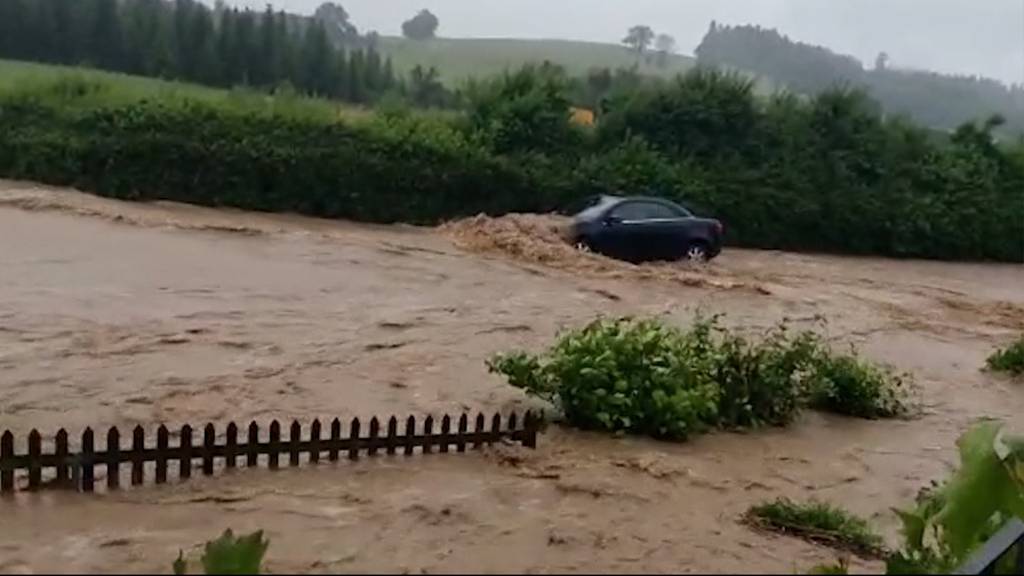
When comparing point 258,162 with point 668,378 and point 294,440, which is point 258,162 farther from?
point 294,440

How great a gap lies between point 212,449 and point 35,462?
3.17 ft

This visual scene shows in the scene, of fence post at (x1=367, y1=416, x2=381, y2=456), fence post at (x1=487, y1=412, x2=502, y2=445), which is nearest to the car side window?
fence post at (x1=487, y1=412, x2=502, y2=445)

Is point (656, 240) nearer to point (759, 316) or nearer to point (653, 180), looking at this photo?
point (759, 316)

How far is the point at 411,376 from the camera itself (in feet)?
41.4

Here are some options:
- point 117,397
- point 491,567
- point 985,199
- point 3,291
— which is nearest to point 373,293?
point 3,291

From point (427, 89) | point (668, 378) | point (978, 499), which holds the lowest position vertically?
point (668, 378)

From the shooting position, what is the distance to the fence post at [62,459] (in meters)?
7.30

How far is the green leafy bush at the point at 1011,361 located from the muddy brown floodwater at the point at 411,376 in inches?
14.8

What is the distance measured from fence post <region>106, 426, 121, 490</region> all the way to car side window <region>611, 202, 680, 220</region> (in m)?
16.2

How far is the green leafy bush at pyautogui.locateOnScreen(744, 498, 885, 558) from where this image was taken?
22.2 ft

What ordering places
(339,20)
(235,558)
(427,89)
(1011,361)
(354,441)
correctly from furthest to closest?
(339,20)
(427,89)
(1011,361)
(354,441)
(235,558)

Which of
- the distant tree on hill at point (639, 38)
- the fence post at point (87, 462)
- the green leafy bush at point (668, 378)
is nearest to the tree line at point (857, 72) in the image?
the distant tree on hill at point (639, 38)

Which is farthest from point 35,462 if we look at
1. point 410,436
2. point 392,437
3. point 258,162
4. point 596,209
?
point 258,162

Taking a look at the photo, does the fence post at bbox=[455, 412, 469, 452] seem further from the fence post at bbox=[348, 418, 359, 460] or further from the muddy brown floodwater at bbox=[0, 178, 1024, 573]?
the fence post at bbox=[348, 418, 359, 460]
